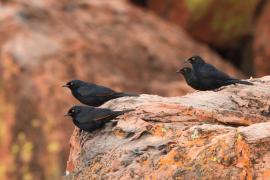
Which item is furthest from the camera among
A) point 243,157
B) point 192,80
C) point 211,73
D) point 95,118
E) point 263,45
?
point 263,45

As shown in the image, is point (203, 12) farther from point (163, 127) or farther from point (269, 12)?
point (163, 127)

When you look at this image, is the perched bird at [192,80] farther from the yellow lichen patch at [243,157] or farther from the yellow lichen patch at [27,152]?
the yellow lichen patch at [27,152]

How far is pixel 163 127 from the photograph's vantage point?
8.03 m

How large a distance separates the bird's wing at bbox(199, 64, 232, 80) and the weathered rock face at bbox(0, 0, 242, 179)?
5.30m

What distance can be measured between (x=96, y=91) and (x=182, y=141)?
2582mm

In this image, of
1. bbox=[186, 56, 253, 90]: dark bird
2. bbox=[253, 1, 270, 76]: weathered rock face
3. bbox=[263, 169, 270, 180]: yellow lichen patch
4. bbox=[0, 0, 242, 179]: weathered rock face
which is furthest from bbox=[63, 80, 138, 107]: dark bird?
bbox=[253, 1, 270, 76]: weathered rock face

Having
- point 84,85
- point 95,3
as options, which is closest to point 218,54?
point 95,3

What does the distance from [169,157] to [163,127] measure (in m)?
0.65

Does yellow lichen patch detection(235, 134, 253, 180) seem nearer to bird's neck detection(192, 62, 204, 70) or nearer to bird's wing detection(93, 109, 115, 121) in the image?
bird's wing detection(93, 109, 115, 121)

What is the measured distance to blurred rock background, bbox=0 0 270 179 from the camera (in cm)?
1605

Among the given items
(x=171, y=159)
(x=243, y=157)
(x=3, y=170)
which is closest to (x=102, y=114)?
(x=171, y=159)

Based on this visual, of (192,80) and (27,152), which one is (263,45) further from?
(192,80)

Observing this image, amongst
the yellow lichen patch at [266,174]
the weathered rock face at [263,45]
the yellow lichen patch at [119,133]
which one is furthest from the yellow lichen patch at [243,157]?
the weathered rock face at [263,45]

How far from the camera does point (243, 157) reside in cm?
703
